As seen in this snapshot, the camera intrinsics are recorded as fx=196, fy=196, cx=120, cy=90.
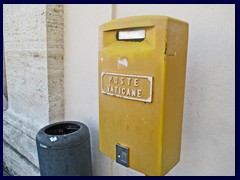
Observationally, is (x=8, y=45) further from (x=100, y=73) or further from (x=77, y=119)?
(x=100, y=73)

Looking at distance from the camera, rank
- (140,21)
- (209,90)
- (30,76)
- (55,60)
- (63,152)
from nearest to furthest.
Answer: (140,21), (209,90), (63,152), (55,60), (30,76)

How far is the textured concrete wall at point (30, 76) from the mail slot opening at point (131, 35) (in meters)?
1.16

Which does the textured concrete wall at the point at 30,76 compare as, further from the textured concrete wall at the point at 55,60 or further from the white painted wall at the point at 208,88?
the white painted wall at the point at 208,88

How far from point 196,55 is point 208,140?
494 millimetres

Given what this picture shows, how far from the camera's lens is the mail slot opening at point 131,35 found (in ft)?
2.87

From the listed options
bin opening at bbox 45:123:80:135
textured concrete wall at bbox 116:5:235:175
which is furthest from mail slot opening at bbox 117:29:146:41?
bin opening at bbox 45:123:80:135

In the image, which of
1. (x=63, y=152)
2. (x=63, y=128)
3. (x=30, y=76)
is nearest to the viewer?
(x=63, y=152)

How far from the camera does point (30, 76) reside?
2.16 meters

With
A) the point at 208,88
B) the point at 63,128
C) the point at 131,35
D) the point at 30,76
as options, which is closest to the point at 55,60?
the point at 30,76

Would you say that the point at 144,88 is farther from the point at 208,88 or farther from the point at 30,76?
the point at 30,76

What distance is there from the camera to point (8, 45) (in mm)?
2420

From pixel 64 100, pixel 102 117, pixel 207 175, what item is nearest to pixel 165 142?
pixel 102 117

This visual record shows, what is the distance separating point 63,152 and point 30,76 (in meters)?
1.07

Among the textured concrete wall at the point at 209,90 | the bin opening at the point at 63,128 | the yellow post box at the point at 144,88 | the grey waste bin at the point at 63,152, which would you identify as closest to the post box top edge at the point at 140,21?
the yellow post box at the point at 144,88
